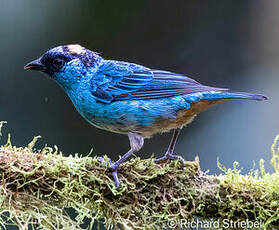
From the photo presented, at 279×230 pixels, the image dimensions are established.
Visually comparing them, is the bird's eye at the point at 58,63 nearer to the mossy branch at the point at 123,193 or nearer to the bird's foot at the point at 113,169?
the mossy branch at the point at 123,193

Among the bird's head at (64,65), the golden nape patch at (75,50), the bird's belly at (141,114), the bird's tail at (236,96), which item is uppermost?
the golden nape patch at (75,50)

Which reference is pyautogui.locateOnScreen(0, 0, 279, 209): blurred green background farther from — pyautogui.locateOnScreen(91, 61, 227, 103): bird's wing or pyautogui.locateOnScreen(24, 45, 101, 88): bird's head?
pyautogui.locateOnScreen(91, 61, 227, 103): bird's wing

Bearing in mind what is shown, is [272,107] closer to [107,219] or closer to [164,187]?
[164,187]

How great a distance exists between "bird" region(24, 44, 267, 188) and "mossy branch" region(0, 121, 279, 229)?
1.29 ft

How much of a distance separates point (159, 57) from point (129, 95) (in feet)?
9.85

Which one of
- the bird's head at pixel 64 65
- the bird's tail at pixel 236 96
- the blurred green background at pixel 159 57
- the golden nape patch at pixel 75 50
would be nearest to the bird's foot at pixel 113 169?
the bird's head at pixel 64 65

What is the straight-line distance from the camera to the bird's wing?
347cm

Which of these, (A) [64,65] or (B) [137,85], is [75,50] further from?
(B) [137,85]

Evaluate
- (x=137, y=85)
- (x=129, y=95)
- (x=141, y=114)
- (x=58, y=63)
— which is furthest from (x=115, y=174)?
(x=58, y=63)

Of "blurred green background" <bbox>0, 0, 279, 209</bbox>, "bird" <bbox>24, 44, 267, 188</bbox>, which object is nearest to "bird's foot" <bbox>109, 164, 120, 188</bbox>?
"bird" <bbox>24, 44, 267, 188</bbox>

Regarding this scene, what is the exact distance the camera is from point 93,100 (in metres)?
3.46

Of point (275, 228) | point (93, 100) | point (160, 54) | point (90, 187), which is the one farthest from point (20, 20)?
point (275, 228)

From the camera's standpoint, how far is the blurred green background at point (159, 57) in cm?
574

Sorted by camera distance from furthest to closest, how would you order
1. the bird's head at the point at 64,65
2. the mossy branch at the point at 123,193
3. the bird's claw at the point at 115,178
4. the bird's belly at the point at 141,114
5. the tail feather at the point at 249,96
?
the bird's head at the point at 64,65 < the bird's belly at the point at 141,114 < the tail feather at the point at 249,96 < the bird's claw at the point at 115,178 < the mossy branch at the point at 123,193
